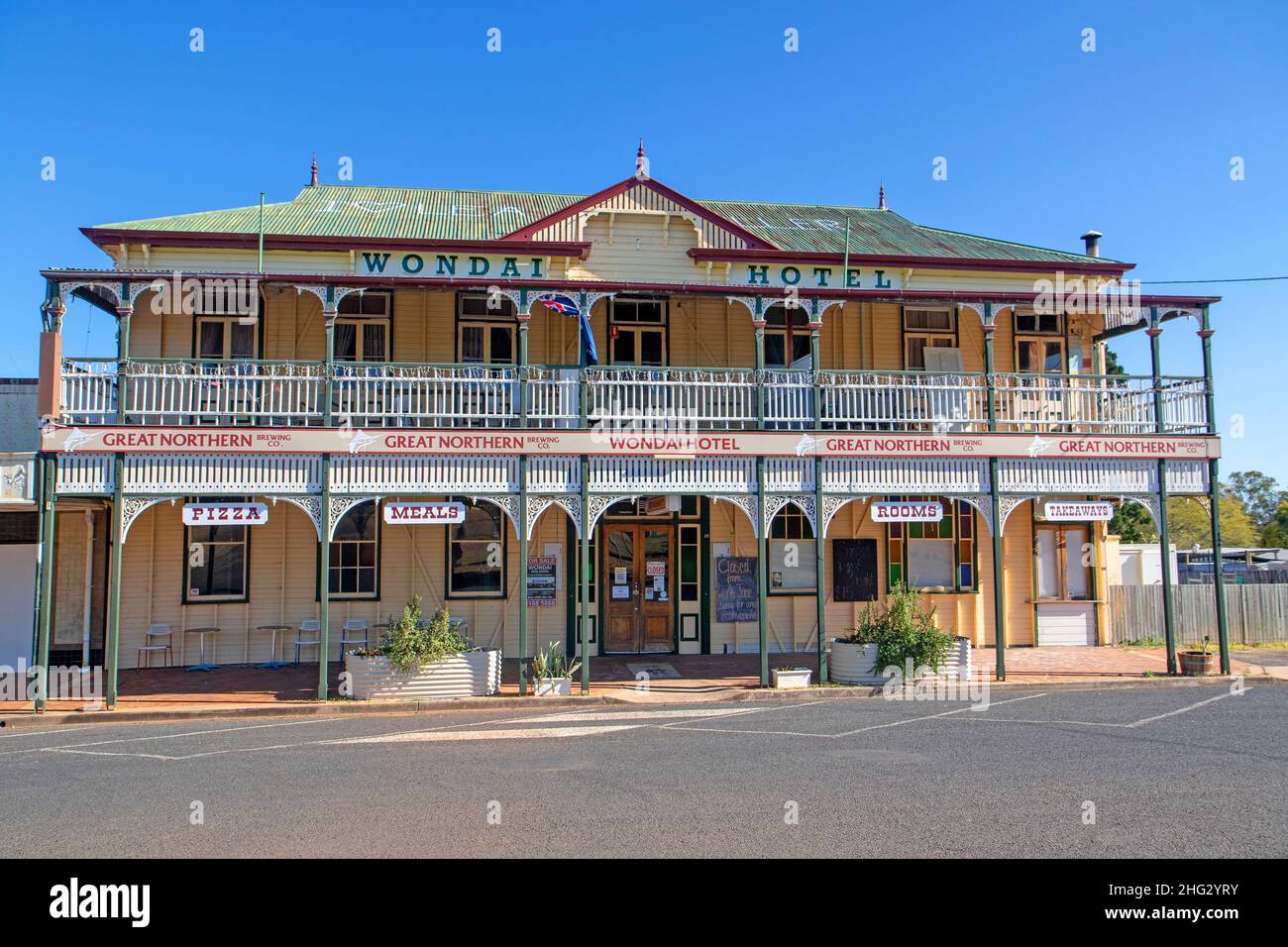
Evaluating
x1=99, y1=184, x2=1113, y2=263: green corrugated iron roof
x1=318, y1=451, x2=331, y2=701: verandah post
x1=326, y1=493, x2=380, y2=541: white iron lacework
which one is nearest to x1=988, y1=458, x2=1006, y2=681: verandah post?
x1=99, y1=184, x2=1113, y2=263: green corrugated iron roof

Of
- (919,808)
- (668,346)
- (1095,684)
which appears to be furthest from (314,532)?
(1095,684)

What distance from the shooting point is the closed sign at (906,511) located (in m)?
14.4

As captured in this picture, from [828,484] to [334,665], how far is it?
27.9 ft

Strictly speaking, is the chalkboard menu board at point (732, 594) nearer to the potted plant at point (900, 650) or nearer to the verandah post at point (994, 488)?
the potted plant at point (900, 650)

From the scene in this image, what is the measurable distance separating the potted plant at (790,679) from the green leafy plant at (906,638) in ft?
3.17

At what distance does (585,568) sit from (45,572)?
7.25 meters

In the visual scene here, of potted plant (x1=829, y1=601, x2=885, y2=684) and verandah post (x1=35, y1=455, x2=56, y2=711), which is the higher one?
verandah post (x1=35, y1=455, x2=56, y2=711)

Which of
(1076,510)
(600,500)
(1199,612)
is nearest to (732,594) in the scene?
(600,500)

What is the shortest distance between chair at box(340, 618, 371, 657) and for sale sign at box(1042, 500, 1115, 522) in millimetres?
11426

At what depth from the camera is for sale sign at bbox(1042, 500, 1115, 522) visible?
1488 cm

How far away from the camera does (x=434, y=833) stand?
6.62 meters

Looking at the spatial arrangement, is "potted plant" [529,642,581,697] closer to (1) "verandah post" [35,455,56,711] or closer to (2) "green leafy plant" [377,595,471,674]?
(2) "green leafy plant" [377,595,471,674]

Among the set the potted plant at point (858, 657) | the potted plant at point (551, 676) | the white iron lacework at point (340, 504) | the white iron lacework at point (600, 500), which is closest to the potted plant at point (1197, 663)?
the potted plant at point (858, 657)
